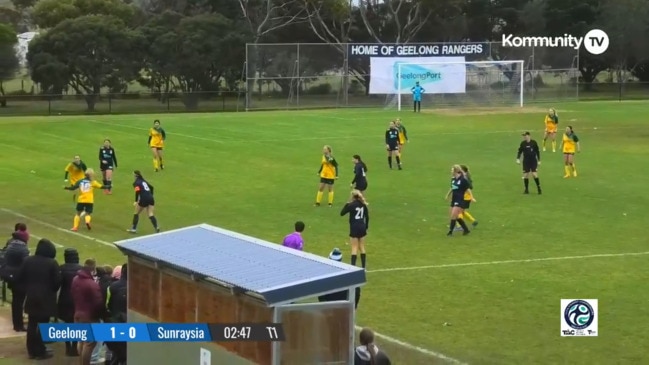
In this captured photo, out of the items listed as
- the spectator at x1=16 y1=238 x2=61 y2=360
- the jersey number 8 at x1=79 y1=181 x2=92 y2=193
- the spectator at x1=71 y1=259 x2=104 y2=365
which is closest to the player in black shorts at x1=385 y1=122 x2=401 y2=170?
the jersey number 8 at x1=79 y1=181 x2=92 y2=193

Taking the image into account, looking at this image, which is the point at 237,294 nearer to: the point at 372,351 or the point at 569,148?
the point at 372,351

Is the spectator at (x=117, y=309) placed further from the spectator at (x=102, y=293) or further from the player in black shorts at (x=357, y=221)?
the player in black shorts at (x=357, y=221)

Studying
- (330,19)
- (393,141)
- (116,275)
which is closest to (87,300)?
(116,275)

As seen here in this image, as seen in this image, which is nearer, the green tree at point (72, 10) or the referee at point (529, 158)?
the referee at point (529, 158)

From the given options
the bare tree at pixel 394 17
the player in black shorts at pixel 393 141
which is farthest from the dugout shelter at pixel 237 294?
the bare tree at pixel 394 17

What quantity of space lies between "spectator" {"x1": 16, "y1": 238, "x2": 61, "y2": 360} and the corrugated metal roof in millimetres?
2373

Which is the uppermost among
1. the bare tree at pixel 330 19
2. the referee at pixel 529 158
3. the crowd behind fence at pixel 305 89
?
the bare tree at pixel 330 19

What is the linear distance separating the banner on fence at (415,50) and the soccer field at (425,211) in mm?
12299

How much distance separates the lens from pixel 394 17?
3246 inches

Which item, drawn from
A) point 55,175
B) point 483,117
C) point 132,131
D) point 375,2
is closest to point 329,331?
point 55,175

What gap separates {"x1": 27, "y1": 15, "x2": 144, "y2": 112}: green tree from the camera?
71.4m

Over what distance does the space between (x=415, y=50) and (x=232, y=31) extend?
14539mm

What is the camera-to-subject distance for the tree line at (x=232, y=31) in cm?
7194

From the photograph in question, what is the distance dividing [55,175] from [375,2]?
170 feet
